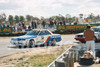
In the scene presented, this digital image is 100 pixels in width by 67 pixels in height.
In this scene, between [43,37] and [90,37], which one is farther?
[43,37]

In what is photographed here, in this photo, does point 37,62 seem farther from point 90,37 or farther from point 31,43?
point 31,43

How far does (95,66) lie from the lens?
8.05m

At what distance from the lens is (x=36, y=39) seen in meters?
14.0

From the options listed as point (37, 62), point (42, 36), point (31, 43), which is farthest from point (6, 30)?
point (37, 62)

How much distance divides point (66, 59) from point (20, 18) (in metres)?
72.7

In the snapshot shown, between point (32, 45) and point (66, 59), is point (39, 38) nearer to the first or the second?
point (32, 45)

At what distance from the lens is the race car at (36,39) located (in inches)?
526

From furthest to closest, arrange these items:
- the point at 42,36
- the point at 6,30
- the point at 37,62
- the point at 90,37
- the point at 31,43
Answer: the point at 6,30
the point at 42,36
the point at 31,43
the point at 90,37
the point at 37,62

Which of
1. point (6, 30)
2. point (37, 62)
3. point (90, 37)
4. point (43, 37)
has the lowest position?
point (37, 62)

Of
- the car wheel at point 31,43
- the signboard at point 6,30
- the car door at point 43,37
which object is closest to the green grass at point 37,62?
the car wheel at point 31,43

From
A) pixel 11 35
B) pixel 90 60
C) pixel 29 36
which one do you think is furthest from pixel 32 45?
pixel 11 35

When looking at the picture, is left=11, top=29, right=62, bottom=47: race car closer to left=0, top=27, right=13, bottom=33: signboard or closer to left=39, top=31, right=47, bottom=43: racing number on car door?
left=39, top=31, right=47, bottom=43: racing number on car door

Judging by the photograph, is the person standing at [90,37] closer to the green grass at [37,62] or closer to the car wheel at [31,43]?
the green grass at [37,62]

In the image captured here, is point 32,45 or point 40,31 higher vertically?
point 40,31
